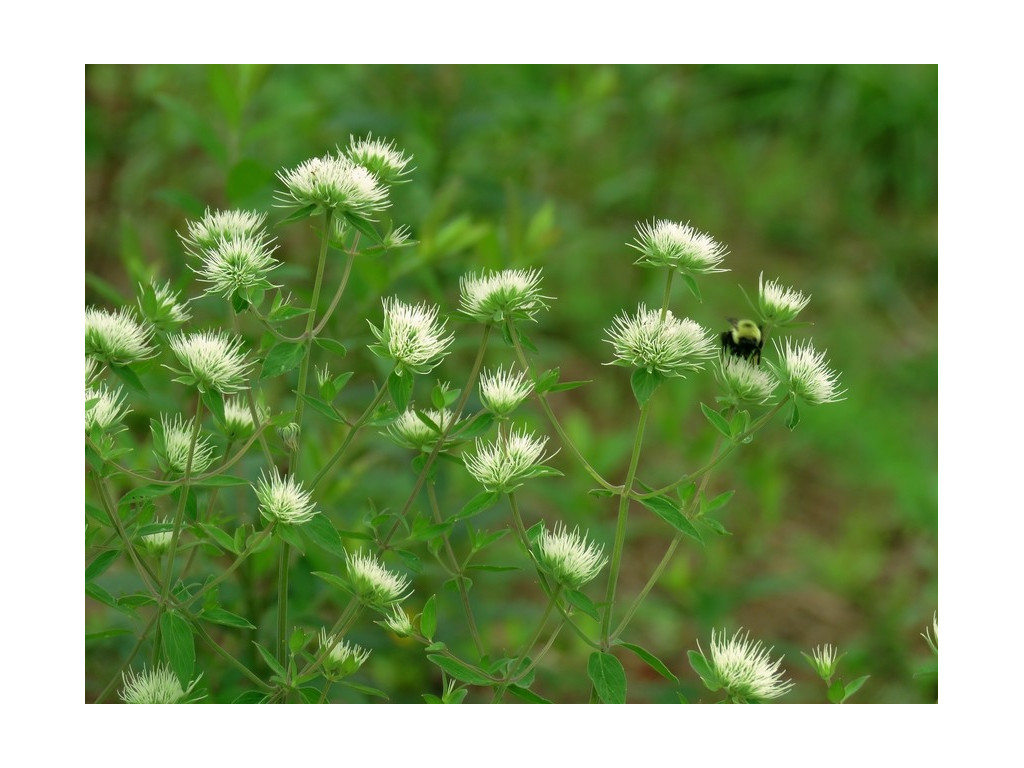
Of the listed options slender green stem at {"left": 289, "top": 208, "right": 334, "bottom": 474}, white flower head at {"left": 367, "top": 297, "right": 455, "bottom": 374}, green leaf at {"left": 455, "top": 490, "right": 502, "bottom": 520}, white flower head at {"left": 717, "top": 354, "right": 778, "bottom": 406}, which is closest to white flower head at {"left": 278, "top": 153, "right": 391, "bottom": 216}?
slender green stem at {"left": 289, "top": 208, "right": 334, "bottom": 474}

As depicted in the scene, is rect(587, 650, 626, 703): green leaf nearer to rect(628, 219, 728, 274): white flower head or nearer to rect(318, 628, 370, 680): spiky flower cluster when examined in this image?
rect(318, 628, 370, 680): spiky flower cluster

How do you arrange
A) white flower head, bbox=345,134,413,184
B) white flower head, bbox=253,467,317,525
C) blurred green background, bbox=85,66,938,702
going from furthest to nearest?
blurred green background, bbox=85,66,938,702 → white flower head, bbox=345,134,413,184 → white flower head, bbox=253,467,317,525

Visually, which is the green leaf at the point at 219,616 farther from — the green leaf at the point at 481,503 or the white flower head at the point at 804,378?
the white flower head at the point at 804,378

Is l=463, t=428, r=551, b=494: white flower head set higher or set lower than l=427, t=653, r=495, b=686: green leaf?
higher

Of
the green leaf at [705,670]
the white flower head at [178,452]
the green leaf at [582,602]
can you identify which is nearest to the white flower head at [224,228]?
the white flower head at [178,452]

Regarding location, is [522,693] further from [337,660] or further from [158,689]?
[158,689]

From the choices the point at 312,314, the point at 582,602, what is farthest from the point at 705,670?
the point at 312,314
